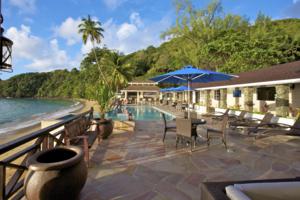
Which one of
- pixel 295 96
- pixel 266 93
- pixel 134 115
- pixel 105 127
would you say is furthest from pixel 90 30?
pixel 105 127

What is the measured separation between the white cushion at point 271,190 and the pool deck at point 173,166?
4.58 ft

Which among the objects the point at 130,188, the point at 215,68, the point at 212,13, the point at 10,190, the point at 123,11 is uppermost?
the point at 212,13

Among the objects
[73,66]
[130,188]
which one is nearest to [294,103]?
[130,188]

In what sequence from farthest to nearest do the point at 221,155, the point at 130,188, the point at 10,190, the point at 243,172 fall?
the point at 221,155, the point at 243,172, the point at 130,188, the point at 10,190

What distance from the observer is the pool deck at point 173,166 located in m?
3.05

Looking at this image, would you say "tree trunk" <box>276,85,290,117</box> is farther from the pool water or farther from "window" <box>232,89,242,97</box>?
the pool water

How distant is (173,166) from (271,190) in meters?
2.53

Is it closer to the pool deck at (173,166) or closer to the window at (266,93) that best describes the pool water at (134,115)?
the pool deck at (173,166)

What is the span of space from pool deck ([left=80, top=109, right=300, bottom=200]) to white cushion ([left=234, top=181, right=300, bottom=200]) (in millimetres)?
1395

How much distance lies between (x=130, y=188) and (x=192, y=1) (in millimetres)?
28476

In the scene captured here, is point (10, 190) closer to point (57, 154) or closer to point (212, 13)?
point (57, 154)

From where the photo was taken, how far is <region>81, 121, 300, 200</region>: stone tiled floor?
305 centimetres

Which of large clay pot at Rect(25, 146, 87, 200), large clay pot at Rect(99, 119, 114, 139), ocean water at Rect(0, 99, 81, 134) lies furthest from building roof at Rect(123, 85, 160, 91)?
large clay pot at Rect(25, 146, 87, 200)

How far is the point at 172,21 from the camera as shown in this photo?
92.2ft
